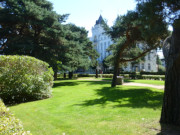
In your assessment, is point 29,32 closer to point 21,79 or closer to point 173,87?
point 21,79

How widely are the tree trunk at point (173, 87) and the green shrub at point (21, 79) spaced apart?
303 inches

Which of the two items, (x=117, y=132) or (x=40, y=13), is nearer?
(x=117, y=132)

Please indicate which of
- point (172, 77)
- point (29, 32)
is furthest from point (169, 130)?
point (29, 32)

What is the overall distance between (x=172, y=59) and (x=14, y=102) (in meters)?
8.94

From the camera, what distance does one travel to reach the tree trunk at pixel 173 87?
459 centimetres

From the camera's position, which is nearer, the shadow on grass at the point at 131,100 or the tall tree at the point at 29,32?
the shadow on grass at the point at 131,100

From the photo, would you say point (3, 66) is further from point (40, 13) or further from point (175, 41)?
point (40, 13)

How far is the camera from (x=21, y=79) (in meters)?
9.41

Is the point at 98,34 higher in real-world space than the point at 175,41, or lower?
higher

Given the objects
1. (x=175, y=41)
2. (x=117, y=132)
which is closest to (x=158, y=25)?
(x=175, y=41)

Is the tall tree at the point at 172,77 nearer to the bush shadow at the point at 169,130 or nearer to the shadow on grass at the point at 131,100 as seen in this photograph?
the bush shadow at the point at 169,130

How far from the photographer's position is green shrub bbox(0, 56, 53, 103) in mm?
9109

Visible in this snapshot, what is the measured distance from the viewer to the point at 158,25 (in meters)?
4.94

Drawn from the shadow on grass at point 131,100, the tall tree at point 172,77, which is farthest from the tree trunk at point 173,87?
the shadow on grass at point 131,100
